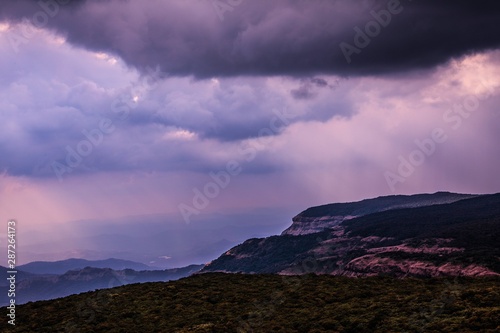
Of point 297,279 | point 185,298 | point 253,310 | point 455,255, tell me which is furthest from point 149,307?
point 455,255

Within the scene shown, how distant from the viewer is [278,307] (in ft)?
164

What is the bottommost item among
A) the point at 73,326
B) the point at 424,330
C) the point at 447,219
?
the point at 424,330

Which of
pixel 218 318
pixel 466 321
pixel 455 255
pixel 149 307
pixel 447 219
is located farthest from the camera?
pixel 447 219

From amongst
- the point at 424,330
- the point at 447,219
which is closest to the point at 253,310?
the point at 424,330

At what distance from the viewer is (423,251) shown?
134125 millimetres

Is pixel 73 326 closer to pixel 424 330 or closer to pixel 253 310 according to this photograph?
pixel 253 310

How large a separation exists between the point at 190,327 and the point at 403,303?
2033 centimetres

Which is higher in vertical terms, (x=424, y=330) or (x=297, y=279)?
(x=297, y=279)

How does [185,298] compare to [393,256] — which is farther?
[393,256]

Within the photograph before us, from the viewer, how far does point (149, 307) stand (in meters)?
54.8

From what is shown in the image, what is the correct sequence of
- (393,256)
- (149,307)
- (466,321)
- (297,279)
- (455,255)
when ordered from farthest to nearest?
(393,256)
(455,255)
(297,279)
(149,307)
(466,321)

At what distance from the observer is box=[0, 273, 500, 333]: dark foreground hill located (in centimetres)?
3846

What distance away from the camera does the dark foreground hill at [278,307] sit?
38.5 metres

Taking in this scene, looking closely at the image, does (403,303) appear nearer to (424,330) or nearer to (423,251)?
(424,330)
